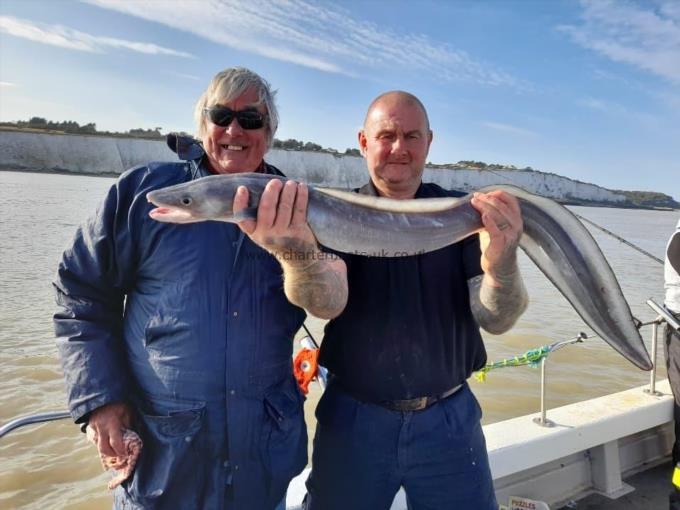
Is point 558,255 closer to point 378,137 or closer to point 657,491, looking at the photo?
point 378,137

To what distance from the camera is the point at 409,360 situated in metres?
1.99

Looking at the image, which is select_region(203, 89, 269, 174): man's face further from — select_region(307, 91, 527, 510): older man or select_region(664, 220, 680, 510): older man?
select_region(664, 220, 680, 510): older man

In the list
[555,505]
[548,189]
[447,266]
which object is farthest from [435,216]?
[548,189]

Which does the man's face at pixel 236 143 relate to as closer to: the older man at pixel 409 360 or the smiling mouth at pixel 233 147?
the smiling mouth at pixel 233 147

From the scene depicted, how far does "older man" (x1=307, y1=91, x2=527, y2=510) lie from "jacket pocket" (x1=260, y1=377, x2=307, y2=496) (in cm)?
24

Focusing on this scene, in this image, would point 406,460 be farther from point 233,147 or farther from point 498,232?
point 233,147

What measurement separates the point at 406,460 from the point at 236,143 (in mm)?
1464

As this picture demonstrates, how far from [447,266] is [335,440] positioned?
2.96 ft

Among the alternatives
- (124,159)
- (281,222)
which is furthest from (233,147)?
(124,159)

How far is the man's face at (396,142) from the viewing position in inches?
82.9

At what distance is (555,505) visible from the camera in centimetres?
335

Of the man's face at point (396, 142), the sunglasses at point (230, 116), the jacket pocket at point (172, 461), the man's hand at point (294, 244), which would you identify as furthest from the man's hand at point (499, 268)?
the jacket pocket at point (172, 461)

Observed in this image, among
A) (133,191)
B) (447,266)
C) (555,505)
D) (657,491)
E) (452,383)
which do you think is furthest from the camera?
(657,491)

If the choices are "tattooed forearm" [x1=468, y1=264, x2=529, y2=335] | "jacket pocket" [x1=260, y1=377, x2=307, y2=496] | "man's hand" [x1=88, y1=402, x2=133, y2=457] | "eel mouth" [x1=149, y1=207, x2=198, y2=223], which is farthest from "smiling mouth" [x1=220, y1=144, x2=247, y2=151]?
"tattooed forearm" [x1=468, y1=264, x2=529, y2=335]
